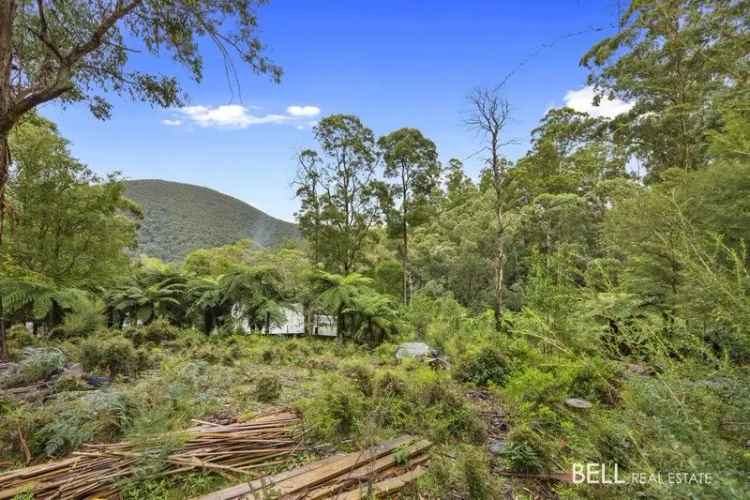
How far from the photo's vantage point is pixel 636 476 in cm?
113

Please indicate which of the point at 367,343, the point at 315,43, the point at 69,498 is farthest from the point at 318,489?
the point at 367,343

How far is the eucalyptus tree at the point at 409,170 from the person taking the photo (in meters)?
11.2

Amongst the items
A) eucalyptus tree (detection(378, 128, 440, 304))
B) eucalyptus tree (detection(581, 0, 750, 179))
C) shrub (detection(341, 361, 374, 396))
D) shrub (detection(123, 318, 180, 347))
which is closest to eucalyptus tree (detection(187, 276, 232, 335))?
shrub (detection(123, 318, 180, 347))

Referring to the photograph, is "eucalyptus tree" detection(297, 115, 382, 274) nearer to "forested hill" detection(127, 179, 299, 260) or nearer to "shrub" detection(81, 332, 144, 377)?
"shrub" detection(81, 332, 144, 377)

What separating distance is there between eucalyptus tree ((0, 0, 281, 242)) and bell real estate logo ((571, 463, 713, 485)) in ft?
15.7

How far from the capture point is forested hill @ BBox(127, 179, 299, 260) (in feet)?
78.4

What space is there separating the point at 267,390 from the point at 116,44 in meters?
5.16

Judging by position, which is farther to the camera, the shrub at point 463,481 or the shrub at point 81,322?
the shrub at point 81,322

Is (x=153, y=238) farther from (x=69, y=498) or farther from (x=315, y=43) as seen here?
(x=69, y=498)

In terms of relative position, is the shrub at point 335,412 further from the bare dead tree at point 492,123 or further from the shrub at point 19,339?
the shrub at point 19,339

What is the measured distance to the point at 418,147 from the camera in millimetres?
11242

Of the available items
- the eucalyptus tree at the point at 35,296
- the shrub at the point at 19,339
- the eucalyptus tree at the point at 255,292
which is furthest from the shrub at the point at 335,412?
the shrub at the point at 19,339

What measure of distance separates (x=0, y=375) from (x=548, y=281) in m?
7.00

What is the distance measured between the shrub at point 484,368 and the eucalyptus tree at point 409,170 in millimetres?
6994
